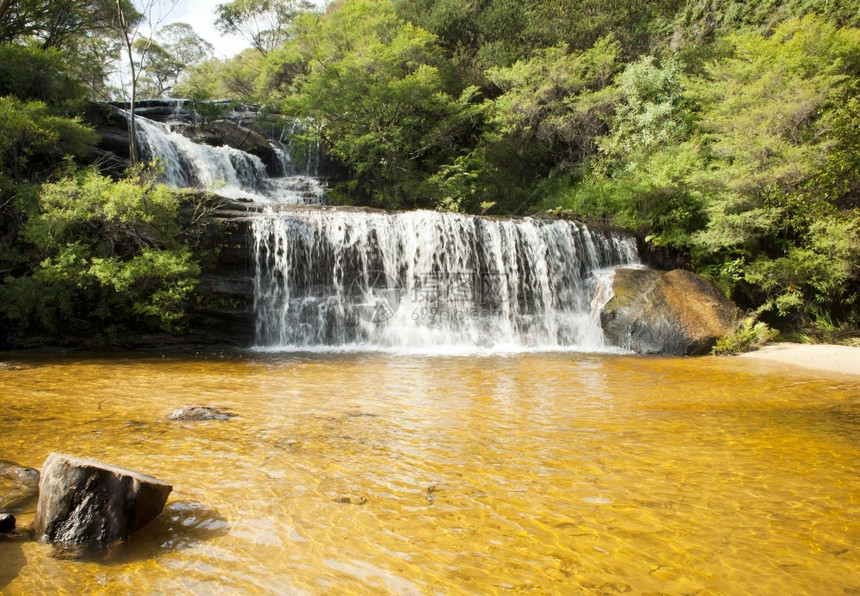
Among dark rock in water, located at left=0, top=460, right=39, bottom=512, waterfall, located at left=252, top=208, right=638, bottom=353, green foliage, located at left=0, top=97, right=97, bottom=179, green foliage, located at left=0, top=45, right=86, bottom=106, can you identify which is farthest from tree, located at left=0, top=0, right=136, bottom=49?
dark rock in water, located at left=0, top=460, right=39, bottom=512

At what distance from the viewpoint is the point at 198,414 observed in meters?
4.87

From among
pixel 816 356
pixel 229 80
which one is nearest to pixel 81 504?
pixel 816 356

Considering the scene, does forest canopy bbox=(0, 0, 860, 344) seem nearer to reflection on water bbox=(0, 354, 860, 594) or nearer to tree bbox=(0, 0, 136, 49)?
tree bbox=(0, 0, 136, 49)

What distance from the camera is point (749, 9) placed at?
2020cm

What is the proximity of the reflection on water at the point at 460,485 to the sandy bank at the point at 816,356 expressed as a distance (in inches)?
84.3

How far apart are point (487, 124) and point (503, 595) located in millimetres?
20960

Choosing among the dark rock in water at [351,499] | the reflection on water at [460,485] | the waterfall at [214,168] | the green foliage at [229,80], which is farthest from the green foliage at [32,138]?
the green foliage at [229,80]

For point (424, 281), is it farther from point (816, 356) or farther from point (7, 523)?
point (7, 523)

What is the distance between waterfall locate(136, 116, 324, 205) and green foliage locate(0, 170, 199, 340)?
18.6 ft

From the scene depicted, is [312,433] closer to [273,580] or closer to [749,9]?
[273,580]

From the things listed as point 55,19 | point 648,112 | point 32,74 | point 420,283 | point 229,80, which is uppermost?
point 229,80

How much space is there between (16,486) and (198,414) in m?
1.80

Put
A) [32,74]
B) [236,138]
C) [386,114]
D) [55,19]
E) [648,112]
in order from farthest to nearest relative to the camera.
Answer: [236,138] → [386,114] → [648,112] → [55,19] → [32,74]

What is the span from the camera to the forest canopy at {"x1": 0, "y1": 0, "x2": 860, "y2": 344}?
1113cm
